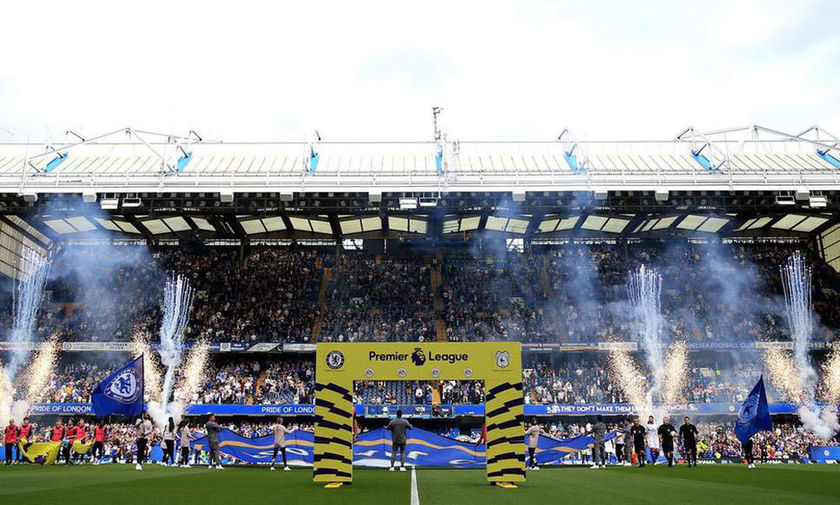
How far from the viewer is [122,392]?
19422 millimetres

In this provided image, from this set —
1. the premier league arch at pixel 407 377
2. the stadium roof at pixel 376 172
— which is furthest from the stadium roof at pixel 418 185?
the premier league arch at pixel 407 377

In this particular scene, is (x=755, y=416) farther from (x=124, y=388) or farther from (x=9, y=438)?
(x=9, y=438)

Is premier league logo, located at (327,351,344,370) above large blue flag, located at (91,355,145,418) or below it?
above

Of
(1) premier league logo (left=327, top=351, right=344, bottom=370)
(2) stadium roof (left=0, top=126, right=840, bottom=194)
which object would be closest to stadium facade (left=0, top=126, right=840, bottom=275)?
(2) stadium roof (left=0, top=126, right=840, bottom=194)

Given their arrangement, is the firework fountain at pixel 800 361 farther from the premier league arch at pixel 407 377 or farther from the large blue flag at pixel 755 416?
the premier league arch at pixel 407 377

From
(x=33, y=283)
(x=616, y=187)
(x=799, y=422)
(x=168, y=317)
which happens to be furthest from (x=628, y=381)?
(x=33, y=283)

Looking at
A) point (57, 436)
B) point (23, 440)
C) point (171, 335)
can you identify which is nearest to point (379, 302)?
point (171, 335)

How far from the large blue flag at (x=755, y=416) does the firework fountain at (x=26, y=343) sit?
33846 mm

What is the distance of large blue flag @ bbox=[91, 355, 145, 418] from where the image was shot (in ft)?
62.3

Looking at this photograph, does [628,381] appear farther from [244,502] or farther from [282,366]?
[244,502]

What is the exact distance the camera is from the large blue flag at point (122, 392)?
1900 cm

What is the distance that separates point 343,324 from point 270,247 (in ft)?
27.9

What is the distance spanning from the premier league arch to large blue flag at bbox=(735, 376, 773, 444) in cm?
1089

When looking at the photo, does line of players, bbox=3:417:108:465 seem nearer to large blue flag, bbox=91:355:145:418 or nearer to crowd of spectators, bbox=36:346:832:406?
large blue flag, bbox=91:355:145:418
